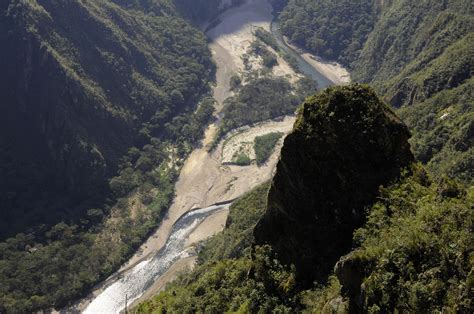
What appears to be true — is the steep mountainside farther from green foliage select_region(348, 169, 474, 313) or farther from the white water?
green foliage select_region(348, 169, 474, 313)

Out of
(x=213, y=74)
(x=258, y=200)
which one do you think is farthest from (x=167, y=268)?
(x=213, y=74)

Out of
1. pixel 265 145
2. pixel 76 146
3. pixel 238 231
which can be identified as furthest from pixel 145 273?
pixel 265 145

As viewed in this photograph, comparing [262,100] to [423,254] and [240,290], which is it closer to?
[240,290]

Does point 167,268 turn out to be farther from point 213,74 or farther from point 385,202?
point 213,74

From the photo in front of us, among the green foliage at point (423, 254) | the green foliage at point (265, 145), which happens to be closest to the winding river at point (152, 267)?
the green foliage at point (265, 145)

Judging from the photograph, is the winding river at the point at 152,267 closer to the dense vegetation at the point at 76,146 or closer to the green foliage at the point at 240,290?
the dense vegetation at the point at 76,146

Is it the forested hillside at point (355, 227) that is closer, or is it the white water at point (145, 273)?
the forested hillside at point (355, 227)
